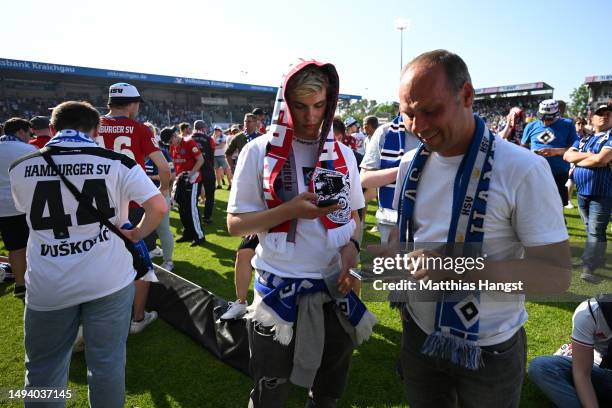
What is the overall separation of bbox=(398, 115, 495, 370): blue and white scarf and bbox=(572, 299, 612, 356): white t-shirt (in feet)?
4.24

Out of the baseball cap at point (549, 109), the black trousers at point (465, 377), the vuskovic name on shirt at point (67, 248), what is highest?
the baseball cap at point (549, 109)

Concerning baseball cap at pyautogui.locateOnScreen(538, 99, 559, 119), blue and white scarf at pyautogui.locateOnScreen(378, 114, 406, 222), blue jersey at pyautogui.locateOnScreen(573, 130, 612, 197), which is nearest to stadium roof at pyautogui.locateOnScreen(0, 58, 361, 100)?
baseball cap at pyautogui.locateOnScreen(538, 99, 559, 119)

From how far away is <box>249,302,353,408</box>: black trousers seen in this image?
5.60ft

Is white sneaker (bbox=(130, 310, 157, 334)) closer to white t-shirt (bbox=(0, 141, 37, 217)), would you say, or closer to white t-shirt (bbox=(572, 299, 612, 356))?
white t-shirt (bbox=(0, 141, 37, 217))

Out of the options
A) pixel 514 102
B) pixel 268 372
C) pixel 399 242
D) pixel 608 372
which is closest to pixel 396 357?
pixel 608 372

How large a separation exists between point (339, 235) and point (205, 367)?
81.8 inches

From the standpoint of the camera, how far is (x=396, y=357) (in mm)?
3180

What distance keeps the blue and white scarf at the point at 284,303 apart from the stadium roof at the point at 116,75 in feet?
65.7

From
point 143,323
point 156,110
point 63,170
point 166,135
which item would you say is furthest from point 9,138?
point 156,110

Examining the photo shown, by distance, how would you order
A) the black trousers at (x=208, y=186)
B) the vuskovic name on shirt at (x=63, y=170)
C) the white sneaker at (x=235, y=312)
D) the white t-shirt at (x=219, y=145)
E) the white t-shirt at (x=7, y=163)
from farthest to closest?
1. the white t-shirt at (x=219, y=145)
2. the black trousers at (x=208, y=186)
3. the white t-shirt at (x=7, y=163)
4. the white sneaker at (x=235, y=312)
5. the vuskovic name on shirt at (x=63, y=170)

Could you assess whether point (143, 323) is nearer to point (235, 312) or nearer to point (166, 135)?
point (235, 312)

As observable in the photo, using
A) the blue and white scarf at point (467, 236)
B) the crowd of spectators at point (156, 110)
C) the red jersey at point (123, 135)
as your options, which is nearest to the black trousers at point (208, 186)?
the red jersey at point (123, 135)

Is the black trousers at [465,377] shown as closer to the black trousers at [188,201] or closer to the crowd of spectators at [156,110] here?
the black trousers at [188,201]

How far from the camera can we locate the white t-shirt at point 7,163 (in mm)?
4105
